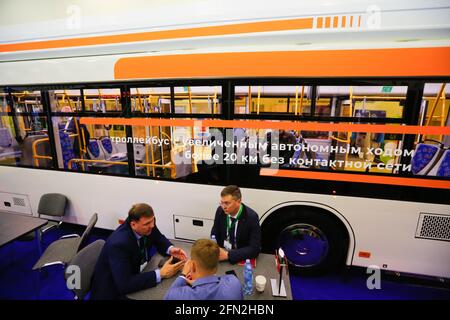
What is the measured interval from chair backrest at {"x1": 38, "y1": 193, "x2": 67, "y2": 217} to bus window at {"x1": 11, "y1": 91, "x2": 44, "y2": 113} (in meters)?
1.30

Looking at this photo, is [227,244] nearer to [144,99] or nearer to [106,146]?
[144,99]

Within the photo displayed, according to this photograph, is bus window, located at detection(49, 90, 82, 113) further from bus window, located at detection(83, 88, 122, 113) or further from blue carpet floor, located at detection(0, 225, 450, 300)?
blue carpet floor, located at detection(0, 225, 450, 300)

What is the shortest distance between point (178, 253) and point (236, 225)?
0.65 meters

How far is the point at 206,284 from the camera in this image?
1.42 meters

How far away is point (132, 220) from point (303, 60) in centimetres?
229

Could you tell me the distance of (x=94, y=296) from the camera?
69.0 inches

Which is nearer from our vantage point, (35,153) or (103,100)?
(35,153)

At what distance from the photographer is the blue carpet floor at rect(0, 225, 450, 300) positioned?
102 inches

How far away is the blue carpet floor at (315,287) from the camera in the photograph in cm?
259

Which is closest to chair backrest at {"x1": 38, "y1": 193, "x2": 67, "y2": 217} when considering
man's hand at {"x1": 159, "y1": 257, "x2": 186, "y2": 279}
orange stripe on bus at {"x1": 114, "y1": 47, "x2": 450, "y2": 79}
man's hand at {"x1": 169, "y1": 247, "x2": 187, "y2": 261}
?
orange stripe on bus at {"x1": 114, "y1": 47, "x2": 450, "y2": 79}

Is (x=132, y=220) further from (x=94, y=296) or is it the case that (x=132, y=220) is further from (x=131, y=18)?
(x=131, y=18)

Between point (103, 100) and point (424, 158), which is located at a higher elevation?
point (103, 100)

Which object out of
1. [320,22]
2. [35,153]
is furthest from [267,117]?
[35,153]
